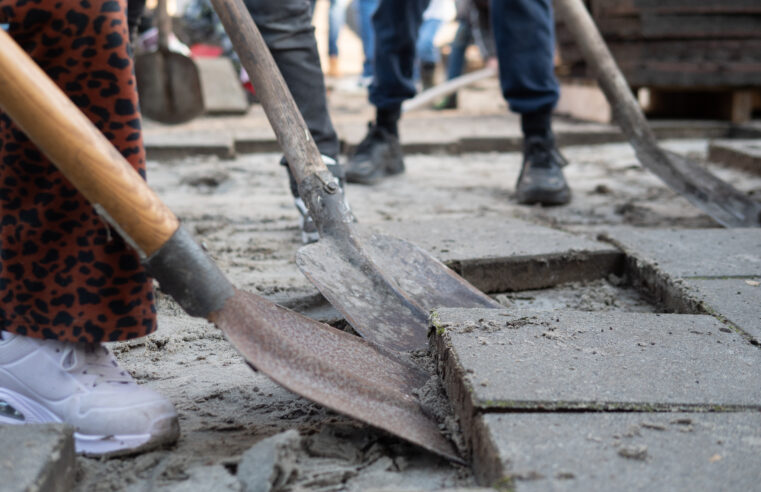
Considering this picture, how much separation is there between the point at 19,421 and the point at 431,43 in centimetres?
691

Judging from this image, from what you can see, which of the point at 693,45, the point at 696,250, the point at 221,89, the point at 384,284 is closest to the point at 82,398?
the point at 384,284

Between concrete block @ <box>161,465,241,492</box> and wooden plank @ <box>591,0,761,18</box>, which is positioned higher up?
wooden plank @ <box>591,0,761,18</box>

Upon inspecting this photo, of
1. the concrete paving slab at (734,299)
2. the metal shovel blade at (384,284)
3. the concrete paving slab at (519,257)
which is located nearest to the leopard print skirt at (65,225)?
the metal shovel blade at (384,284)

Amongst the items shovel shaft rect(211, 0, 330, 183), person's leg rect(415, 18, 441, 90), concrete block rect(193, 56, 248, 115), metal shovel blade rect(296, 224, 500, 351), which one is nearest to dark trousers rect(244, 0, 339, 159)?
shovel shaft rect(211, 0, 330, 183)

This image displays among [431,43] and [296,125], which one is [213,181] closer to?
[296,125]

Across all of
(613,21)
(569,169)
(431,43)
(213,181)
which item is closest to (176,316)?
(213,181)

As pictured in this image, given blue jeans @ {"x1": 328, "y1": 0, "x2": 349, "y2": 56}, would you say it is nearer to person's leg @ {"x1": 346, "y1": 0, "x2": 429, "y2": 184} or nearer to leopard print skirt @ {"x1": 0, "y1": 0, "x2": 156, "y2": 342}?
person's leg @ {"x1": 346, "y1": 0, "x2": 429, "y2": 184}

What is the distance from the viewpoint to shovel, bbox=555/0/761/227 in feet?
7.93

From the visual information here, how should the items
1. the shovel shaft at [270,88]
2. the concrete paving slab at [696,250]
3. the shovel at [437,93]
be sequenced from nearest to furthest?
the shovel shaft at [270,88] → the concrete paving slab at [696,250] → the shovel at [437,93]

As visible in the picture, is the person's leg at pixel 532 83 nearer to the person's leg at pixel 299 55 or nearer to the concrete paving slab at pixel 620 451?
the person's leg at pixel 299 55

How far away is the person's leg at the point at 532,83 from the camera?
291cm

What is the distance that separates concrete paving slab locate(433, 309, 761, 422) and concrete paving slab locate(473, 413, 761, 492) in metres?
0.03

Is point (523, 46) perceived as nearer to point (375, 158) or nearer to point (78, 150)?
point (375, 158)

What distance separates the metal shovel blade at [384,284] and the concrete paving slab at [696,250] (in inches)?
20.5
